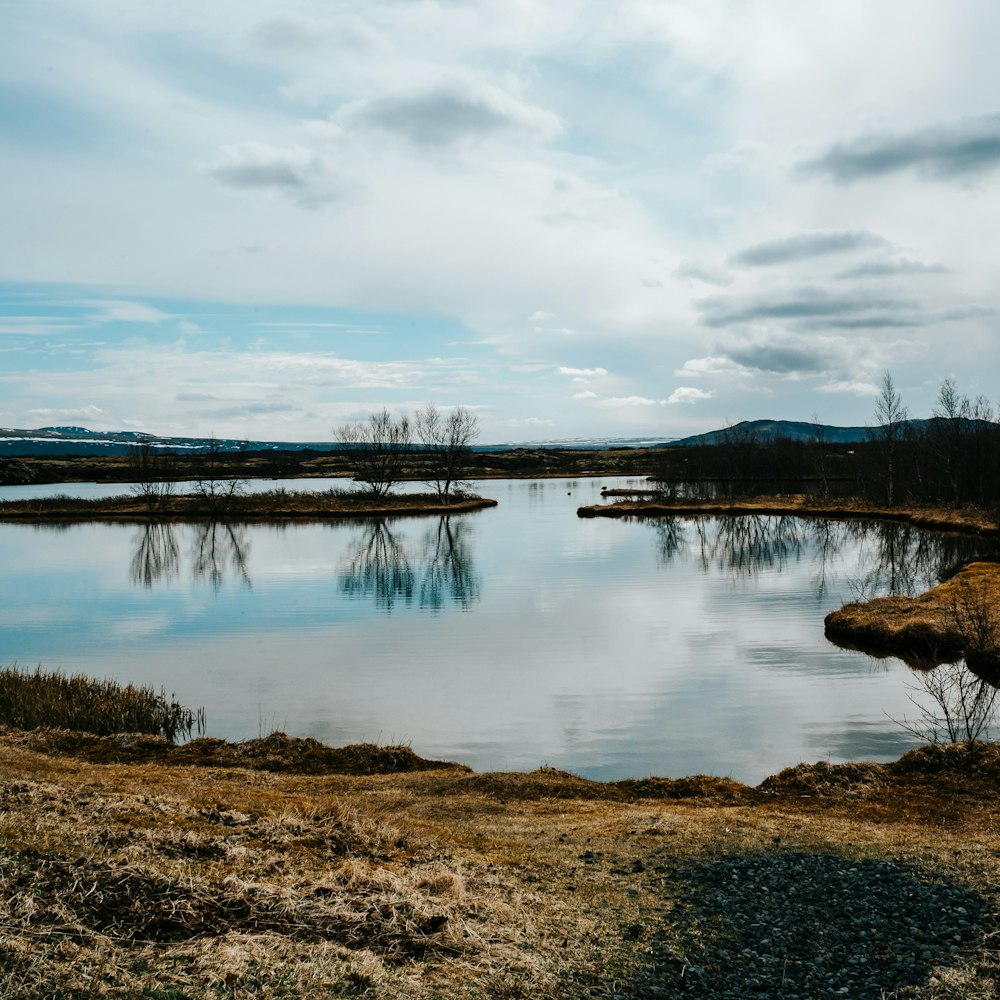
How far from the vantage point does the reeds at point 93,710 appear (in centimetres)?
1844

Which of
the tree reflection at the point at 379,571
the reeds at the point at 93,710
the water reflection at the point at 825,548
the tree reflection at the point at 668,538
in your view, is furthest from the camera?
the tree reflection at the point at 668,538

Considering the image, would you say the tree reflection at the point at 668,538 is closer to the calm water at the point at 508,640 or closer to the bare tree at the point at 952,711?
the calm water at the point at 508,640

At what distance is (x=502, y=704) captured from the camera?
20469 millimetres

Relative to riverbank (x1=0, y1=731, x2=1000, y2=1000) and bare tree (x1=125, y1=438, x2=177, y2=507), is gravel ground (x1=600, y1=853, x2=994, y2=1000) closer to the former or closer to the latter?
riverbank (x1=0, y1=731, x2=1000, y2=1000)

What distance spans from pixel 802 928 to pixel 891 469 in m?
74.5

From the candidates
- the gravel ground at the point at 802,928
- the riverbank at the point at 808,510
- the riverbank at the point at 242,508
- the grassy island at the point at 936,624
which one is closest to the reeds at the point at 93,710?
the gravel ground at the point at 802,928

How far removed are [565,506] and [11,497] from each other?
216 feet

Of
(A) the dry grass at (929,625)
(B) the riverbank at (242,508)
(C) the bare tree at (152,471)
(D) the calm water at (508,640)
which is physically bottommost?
(D) the calm water at (508,640)

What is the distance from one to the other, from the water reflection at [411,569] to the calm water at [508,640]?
25 centimetres

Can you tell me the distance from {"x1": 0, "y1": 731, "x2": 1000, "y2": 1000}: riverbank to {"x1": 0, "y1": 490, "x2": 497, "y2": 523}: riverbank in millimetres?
67203

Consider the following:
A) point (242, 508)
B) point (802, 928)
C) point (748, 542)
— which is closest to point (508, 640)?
point (802, 928)

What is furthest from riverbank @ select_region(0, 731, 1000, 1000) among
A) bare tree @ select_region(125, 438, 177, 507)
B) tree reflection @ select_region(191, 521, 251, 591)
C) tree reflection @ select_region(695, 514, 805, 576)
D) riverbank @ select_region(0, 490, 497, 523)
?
bare tree @ select_region(125, 438, 177, 507)

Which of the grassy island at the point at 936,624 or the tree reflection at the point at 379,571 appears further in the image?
the tree reflection at the point at 379,571

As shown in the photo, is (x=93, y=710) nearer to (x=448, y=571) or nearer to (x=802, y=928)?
(x=802, y=928)
